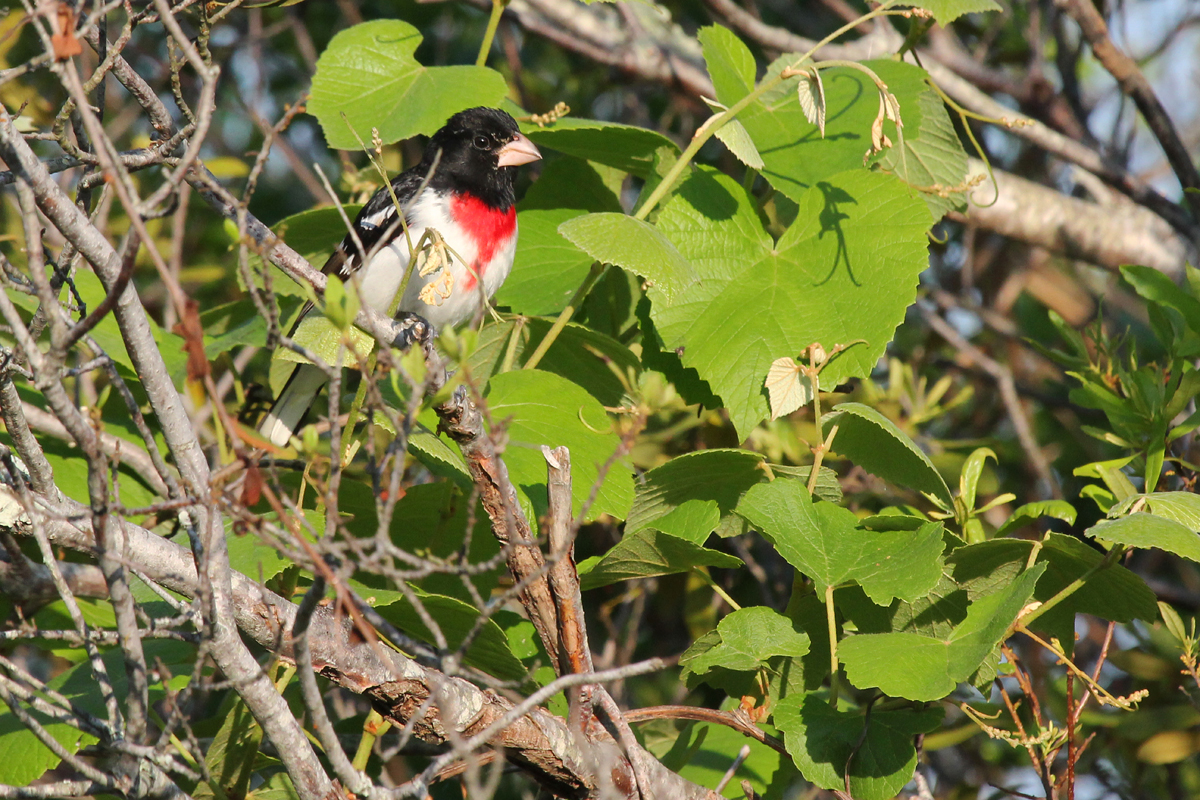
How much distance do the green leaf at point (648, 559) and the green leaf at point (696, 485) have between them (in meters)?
0.07

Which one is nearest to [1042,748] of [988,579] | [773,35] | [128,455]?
[988,579]

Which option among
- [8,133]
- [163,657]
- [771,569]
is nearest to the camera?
[8,133]

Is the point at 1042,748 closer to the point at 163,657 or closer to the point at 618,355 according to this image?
the point at 618,355

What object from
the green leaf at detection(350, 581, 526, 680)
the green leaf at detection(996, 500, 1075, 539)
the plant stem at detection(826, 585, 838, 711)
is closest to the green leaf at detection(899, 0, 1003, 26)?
the green leaf at detection(996, 500, 1075, 539)

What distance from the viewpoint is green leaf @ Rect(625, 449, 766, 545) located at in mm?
2377

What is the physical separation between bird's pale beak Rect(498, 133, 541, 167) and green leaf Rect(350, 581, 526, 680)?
1.80 metres

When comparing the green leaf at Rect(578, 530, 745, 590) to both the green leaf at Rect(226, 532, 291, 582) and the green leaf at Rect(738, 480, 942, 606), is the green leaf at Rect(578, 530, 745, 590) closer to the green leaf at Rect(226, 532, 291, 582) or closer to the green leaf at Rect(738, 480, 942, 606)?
the green leaf at Rect(738, 480, 942, 606)

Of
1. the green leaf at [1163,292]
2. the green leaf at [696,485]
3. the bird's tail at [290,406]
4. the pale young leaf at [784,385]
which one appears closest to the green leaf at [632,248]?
the pale young leaf at [784,385]

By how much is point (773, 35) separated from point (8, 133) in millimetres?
3614

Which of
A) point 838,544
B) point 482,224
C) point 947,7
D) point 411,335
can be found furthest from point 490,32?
point 838,544

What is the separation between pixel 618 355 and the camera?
2.81 metres

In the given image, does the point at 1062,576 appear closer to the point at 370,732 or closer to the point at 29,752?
the point at 370,732

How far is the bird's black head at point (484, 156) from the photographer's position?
356 centimetres

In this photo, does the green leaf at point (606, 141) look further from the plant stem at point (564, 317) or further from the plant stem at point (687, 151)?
the plant stem at point (564, 317)
